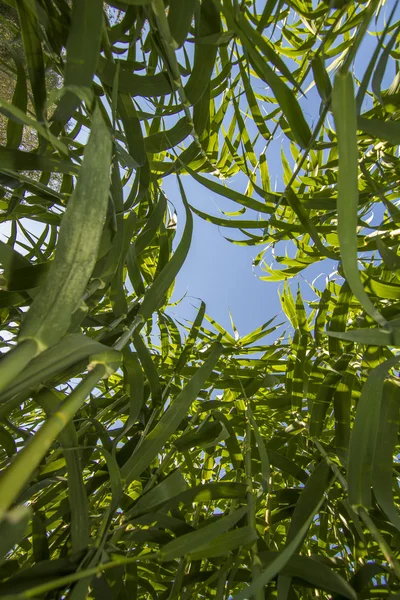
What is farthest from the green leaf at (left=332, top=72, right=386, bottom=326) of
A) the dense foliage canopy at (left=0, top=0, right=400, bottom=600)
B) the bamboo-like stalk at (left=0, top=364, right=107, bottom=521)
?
the bamboo-like stalk at (left=0, top=364, right=107, bottom=521)

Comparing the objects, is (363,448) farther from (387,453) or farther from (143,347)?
(143,347)

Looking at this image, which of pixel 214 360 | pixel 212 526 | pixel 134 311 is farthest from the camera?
pixel 134 311

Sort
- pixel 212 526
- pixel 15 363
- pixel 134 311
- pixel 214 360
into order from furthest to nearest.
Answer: pixel 134 311
pixel 214 360
pixel 212 526
pixel 15 363

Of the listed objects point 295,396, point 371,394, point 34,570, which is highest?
point 295,396

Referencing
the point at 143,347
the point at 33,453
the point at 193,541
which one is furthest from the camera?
the point at 143,347

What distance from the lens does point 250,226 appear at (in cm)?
58

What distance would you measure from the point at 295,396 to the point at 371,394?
0.31 meters

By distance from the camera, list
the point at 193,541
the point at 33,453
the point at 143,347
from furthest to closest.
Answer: the point at 143,347, the point at 193,541, the point at 33,453

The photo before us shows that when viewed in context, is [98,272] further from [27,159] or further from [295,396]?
[295,396]

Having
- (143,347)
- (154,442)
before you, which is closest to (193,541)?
(154,442)

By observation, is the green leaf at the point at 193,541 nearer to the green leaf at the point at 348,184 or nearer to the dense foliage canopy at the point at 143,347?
the dense foliage canopy at the point at 143,347

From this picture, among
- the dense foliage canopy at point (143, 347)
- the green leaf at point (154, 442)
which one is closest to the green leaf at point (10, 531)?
the dense foliage canopy at point (143, 347)

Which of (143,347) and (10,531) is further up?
(143,347)

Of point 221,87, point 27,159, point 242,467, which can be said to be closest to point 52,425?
point 27,159
